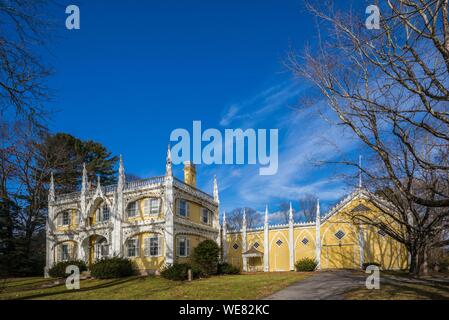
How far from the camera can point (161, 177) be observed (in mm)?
30953

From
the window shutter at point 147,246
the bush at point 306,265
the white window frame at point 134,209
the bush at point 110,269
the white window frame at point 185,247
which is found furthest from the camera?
the bush at point 306,265

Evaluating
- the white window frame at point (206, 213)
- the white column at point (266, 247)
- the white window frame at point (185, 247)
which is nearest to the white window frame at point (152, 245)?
the white window frame at point (185, 247)

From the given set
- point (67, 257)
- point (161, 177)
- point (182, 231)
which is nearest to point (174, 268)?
point (182, 231)

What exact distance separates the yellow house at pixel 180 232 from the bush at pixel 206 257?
2.20 metres

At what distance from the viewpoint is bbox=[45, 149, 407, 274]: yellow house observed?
1198 inches

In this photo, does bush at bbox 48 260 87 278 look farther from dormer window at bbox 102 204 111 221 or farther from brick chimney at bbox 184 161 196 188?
brick chimney at bbox 184 161 196 188

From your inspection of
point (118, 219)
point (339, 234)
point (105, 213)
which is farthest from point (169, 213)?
point (339, 234)

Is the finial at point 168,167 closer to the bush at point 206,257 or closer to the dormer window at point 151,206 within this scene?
the dormer window at point 151,206

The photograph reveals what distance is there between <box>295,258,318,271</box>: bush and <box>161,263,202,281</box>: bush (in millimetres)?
12044

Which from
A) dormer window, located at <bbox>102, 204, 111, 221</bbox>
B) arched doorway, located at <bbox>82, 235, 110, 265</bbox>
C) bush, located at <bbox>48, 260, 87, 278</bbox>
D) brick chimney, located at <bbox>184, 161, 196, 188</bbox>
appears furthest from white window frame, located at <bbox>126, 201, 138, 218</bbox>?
brick chimney, located at <bbox>184, 161, 196, 188</bbox>

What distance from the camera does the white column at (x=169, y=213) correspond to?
28.8 meters

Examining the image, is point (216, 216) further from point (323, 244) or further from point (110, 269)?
point (110, 269)
